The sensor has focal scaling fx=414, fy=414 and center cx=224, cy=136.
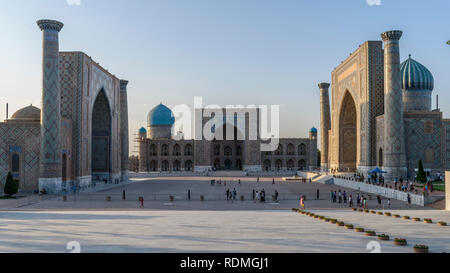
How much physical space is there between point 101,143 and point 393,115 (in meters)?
33.3

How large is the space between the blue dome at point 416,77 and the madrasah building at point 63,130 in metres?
36.7

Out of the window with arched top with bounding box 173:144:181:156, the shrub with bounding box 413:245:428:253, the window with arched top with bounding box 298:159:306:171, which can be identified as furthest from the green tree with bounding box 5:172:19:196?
the window with arched top with bounding box 298:159:306:171

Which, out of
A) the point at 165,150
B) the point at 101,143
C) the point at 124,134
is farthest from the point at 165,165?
the point at 101,143

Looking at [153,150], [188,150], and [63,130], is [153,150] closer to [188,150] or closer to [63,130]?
[188,150]

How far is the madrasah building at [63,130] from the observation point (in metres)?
34.9

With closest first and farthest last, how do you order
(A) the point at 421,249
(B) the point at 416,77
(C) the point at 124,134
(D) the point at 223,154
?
(A) the point at 421,249
(B) the point at 416,77
(C) the point at 124,134
(D) the point at 223,154

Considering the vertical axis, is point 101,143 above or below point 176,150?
above

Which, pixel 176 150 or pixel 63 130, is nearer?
pixel 63 130

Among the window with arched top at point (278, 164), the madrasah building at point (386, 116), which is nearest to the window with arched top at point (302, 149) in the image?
the window with arched top at point (278, 164)

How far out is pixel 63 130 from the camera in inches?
1480

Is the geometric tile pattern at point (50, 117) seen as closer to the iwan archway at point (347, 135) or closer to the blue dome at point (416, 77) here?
the iwan archway at point (347, 135)

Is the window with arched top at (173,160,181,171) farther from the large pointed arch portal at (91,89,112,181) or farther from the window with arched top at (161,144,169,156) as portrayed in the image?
the large pointed arch portal at (91,89,112,181)

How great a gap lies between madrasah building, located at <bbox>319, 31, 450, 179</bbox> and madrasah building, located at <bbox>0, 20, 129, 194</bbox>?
3003 cm
